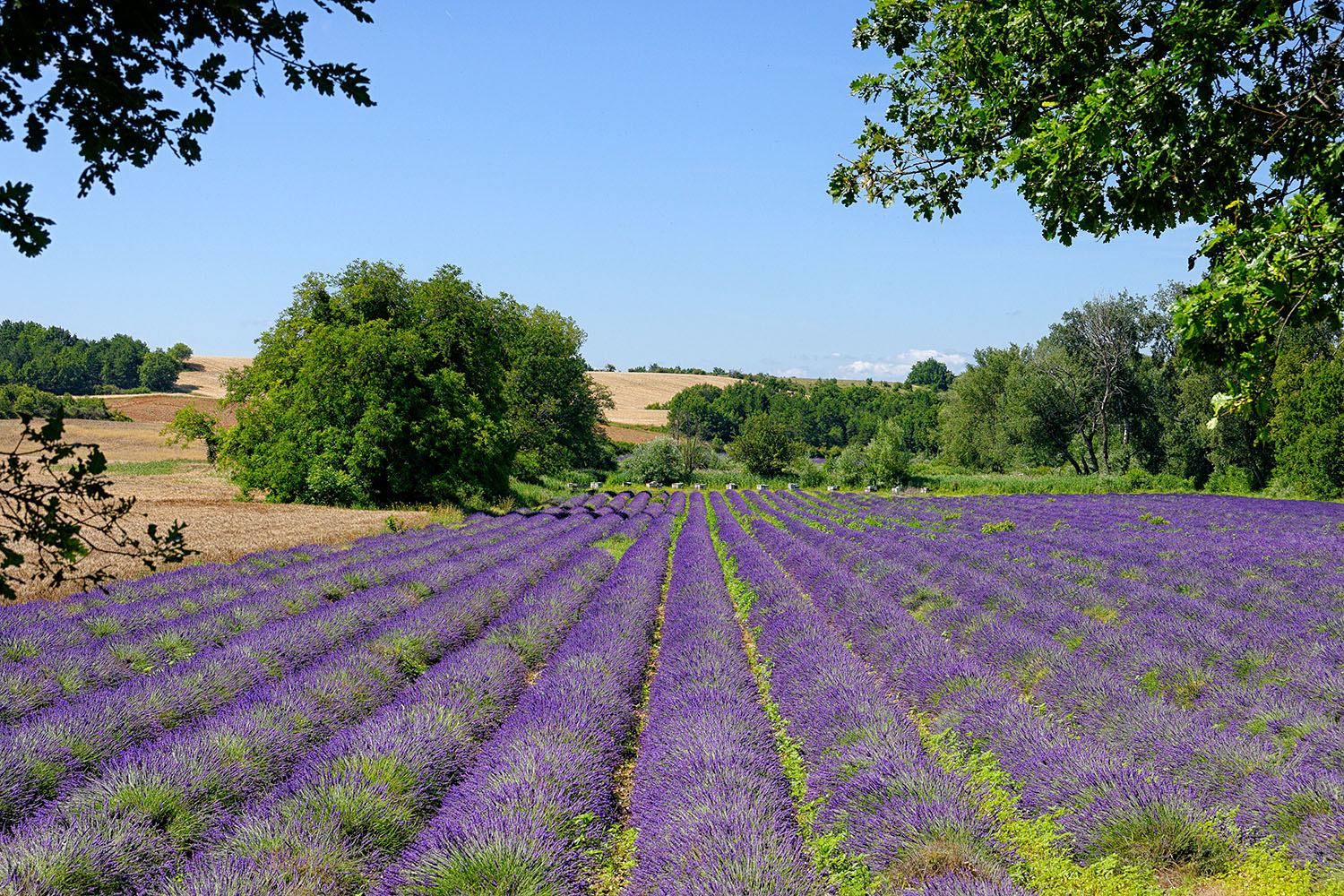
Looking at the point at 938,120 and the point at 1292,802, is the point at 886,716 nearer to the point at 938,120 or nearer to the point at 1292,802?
the point at 1292,802

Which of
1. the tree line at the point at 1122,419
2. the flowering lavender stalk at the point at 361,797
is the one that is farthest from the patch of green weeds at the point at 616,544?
the tree line at the point at 1122,419

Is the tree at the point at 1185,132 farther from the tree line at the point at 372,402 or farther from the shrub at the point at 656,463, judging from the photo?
the shrub at the point at 656,463

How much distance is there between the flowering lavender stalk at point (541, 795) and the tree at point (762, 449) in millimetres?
57605

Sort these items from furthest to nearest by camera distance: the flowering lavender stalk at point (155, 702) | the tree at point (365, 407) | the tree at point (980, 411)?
the tree at point (980, 411) → the tree at point (365, 407) → the flowering lavender stalk at point (155, 702)

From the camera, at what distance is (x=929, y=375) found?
178750mm

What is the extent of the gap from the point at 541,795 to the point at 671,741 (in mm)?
1222

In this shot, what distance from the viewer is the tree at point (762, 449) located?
2501 inches

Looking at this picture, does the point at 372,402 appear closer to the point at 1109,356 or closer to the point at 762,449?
the point at 762,449

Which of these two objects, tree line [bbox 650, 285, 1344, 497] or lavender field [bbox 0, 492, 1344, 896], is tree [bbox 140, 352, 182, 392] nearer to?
tree line [bbox 650, 285, 1344, 497]

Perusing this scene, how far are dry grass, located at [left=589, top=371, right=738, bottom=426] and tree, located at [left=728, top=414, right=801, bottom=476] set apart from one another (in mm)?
Answer: 25168

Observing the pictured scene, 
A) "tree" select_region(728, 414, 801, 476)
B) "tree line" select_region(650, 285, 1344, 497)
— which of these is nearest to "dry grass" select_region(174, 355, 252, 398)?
"tree" select_region(728, 414, 801, 476)

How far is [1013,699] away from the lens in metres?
5.18

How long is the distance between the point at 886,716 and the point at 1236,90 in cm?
443

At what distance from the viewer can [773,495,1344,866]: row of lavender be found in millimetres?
3492
